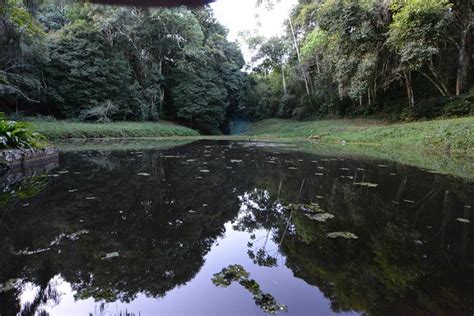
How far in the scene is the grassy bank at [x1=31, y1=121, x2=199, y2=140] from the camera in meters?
14.2

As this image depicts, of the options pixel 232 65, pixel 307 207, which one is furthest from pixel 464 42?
pixel 232 65

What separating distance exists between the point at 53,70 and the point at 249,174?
16343 millimetres

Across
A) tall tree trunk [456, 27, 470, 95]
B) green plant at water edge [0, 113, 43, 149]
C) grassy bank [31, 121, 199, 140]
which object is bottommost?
grassy bank [31, 121, 199, 140]

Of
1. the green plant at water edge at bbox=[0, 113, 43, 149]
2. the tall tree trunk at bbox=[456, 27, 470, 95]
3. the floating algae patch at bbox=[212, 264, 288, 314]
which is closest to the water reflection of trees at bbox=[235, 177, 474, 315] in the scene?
the floating algae patch at bbox=[212, 264, 288, 314]

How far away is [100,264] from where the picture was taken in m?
2.25

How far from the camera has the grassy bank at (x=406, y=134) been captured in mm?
9406

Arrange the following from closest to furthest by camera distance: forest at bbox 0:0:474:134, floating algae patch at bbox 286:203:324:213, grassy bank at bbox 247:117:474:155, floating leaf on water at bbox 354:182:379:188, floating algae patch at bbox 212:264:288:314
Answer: floating algae patch at bbox 212:264:288:314
floating algae patch at bbox 286:203:324:213
floating leaf on water at bbox 354:182:379:188
grassy bank at bbox 247:117:474:155
forest at bbox 0:0:474:134

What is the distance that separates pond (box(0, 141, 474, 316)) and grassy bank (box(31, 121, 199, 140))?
10328 mm

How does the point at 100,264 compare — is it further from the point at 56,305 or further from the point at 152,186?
the point at 152,186

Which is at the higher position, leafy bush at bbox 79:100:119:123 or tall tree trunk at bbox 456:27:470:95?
tall tree trunk at bbox 456:27:470:95

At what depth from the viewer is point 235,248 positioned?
8.80ft

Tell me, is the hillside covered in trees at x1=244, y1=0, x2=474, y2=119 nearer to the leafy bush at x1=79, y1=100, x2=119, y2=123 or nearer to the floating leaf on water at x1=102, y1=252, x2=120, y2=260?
the leafy bush at x1=79, y1=100, x2=119, y2=123

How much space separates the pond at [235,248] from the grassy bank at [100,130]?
1033 centimetres

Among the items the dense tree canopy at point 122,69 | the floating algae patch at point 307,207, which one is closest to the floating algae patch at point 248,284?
the floating algae patch at point 307,207
